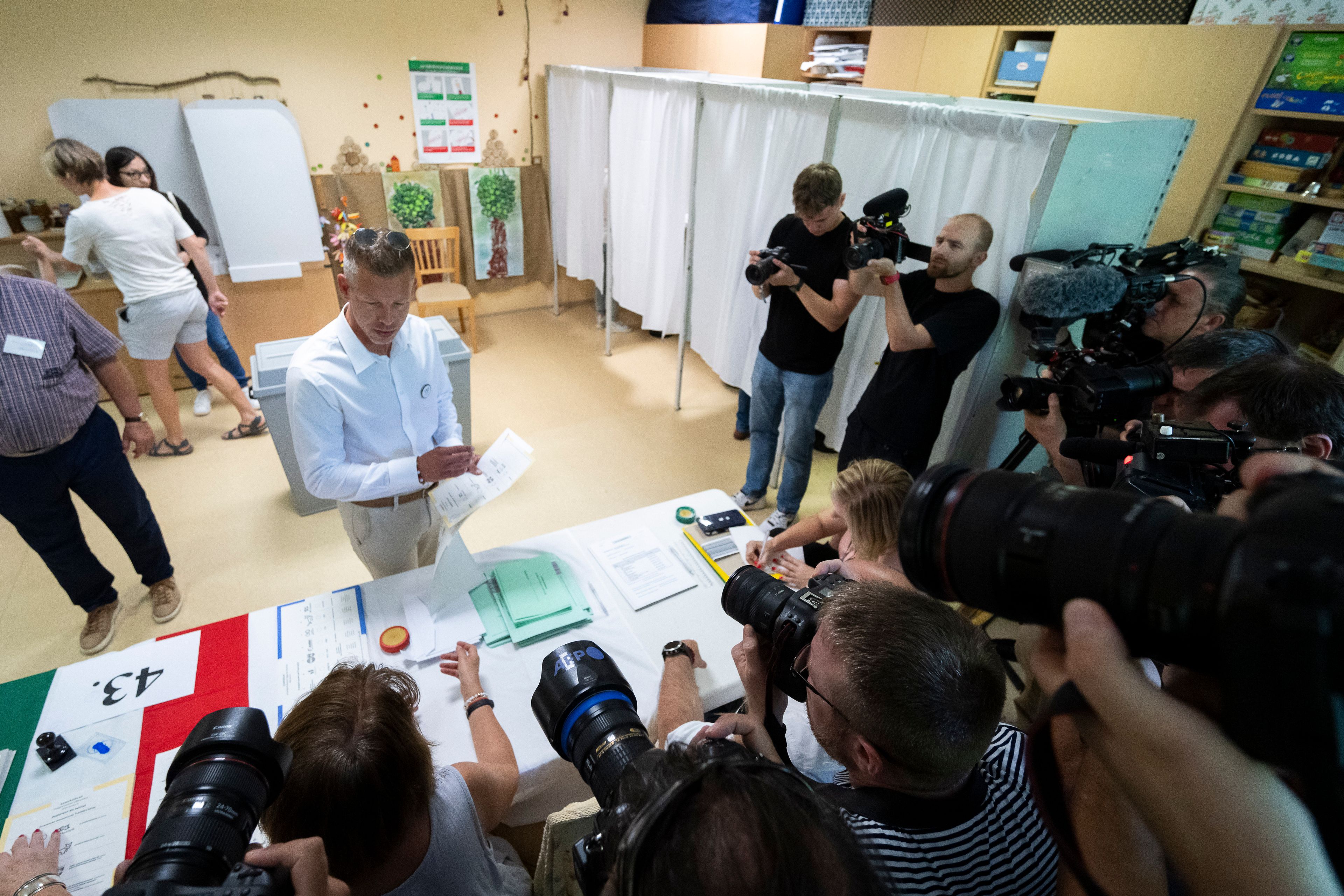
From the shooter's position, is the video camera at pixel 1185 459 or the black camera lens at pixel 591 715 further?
→ the video camera at pixel 1185 459

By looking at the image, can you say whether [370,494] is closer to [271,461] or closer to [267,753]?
[267,753]

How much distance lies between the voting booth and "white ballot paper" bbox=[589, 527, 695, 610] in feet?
3.59

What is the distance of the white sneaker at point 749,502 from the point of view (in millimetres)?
3004

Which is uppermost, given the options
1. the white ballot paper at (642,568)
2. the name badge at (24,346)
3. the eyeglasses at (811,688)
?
the name badge at (24,346)

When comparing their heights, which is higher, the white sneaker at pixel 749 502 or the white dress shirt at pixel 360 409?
the white dress shirt at pixel 360 409

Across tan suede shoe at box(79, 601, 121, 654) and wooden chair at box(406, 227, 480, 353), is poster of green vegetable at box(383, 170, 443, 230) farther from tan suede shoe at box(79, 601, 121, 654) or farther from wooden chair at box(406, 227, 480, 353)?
tan suede shoe at box(79, 601, 121, 654)

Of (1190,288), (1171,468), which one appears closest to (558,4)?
(1190,288)

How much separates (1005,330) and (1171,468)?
87 cm

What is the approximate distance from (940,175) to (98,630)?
344cm

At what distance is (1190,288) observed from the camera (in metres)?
1.87

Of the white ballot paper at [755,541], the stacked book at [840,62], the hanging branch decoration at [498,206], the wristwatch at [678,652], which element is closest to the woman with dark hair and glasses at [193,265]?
the hanging branch decoration at [498,206]

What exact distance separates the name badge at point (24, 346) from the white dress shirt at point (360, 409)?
727mm

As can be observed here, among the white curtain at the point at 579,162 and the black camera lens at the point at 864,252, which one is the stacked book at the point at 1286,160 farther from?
the white curtain at the point at 579,162

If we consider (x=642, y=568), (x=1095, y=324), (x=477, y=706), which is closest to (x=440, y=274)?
(x=642, y=568)
